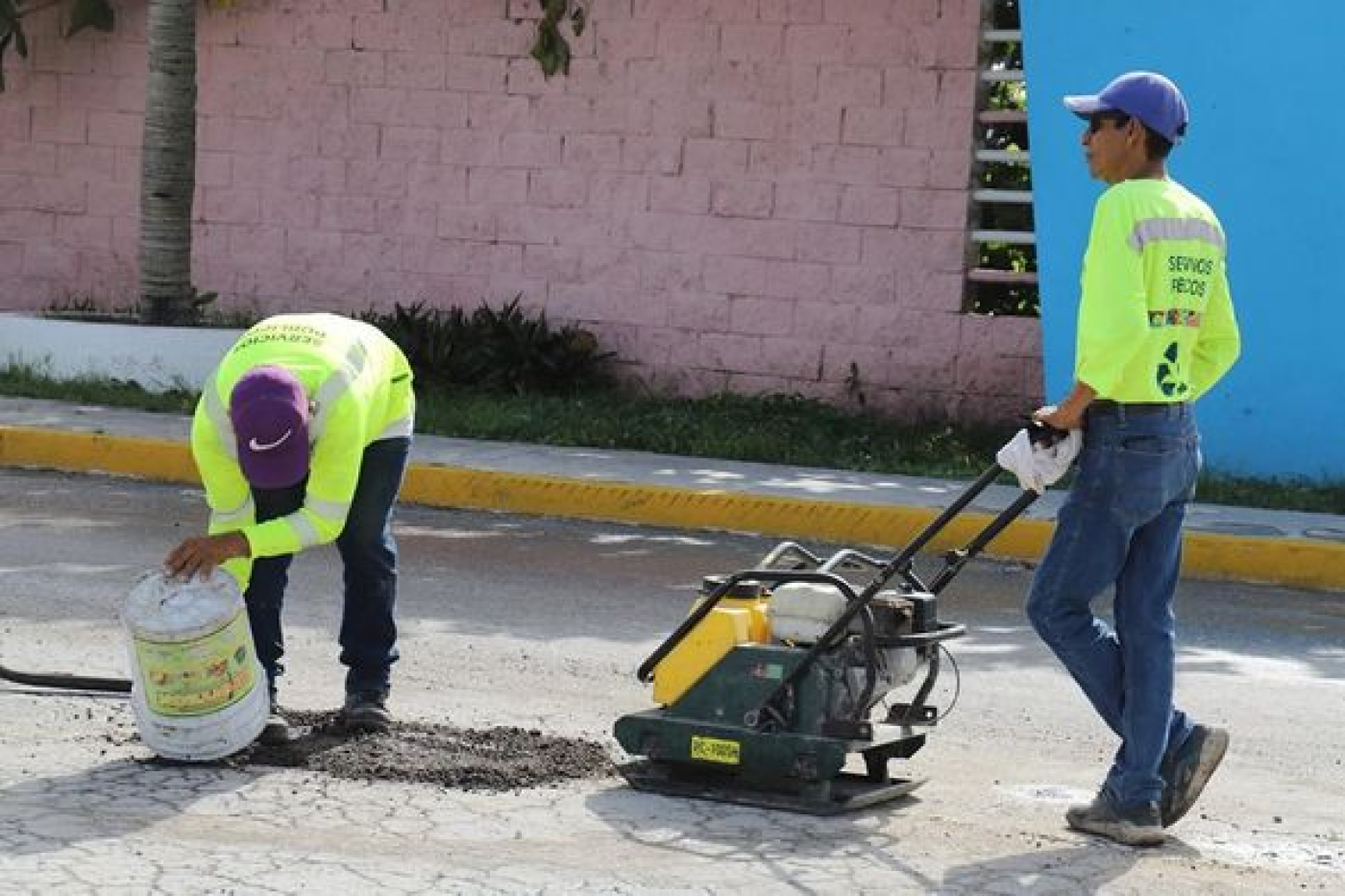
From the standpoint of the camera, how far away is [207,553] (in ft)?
21.4

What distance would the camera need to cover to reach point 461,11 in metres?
16.2

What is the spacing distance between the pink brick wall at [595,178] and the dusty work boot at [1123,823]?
8.42 metres

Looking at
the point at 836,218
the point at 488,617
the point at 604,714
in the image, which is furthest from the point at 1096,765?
the point at 836,218

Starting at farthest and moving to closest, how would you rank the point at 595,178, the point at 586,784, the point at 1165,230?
1. the point at 595,178
2. the point at 586,784
3. the point at 1165,230

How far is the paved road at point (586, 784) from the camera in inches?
232

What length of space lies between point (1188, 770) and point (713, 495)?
5851 mm

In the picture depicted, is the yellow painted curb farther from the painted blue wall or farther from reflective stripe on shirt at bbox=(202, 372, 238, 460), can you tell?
reflective stripe on shirt at bbox=(202, 372, 238, 460)

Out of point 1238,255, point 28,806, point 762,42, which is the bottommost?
point 28,806

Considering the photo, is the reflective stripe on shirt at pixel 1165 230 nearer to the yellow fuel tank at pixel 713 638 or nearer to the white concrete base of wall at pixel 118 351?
the yellow fuel tank at pixel 713 638

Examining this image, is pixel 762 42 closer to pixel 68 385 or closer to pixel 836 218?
pixel 836 218

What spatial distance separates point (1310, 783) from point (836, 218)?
8.40 m

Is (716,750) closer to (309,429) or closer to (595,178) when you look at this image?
(309,429)

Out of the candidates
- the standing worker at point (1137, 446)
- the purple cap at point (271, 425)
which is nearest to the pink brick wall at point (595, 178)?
the standing worker at point (1137, 446)

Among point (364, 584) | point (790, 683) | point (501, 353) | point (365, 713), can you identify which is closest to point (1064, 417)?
point (790, 683)
